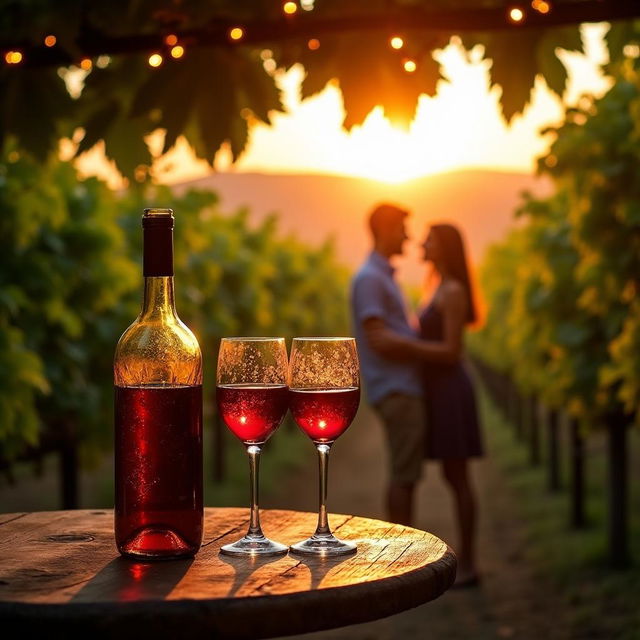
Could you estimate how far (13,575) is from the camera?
2.11 m

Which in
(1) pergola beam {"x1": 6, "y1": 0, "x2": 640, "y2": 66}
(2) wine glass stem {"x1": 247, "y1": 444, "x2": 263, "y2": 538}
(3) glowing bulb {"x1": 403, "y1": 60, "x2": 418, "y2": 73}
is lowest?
(2) wine glass stem {"x1": 247, "y1": 444, "x2": 263, "y2": 538}

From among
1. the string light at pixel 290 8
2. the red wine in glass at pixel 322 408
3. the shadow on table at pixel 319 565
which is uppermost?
the string light at pixel 290 8

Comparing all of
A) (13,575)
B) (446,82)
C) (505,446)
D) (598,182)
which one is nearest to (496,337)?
(505,446)

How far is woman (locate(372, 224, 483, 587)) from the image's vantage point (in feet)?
23.4

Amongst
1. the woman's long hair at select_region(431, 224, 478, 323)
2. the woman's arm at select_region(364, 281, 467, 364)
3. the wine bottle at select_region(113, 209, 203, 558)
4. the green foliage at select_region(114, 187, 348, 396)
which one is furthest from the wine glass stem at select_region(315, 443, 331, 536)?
the woman's long hair at select_region(431, 224, 478, 323)

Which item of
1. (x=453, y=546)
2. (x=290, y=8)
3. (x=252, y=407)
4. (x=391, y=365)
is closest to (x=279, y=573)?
(x=252, y=407)

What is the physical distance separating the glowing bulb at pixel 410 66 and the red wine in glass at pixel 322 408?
116cm

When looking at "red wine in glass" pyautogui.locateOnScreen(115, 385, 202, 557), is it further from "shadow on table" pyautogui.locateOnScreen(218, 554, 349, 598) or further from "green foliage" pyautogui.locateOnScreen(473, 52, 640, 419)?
"green foliage" pyautogui.locateOnScreen(473, 52, 640, 419)

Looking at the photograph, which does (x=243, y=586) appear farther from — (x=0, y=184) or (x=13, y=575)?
(x=0, y=184)

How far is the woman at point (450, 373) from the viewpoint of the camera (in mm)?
7141

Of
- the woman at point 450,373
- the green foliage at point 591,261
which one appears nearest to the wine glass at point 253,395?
the green foliage at point 591,261

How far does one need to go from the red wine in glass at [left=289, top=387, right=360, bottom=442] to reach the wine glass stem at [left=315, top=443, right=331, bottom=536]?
0.03 m

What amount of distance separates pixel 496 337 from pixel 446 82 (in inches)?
659

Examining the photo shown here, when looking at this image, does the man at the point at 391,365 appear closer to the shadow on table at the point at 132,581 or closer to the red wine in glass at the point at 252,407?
the red wine in glass at the point at 252,407
